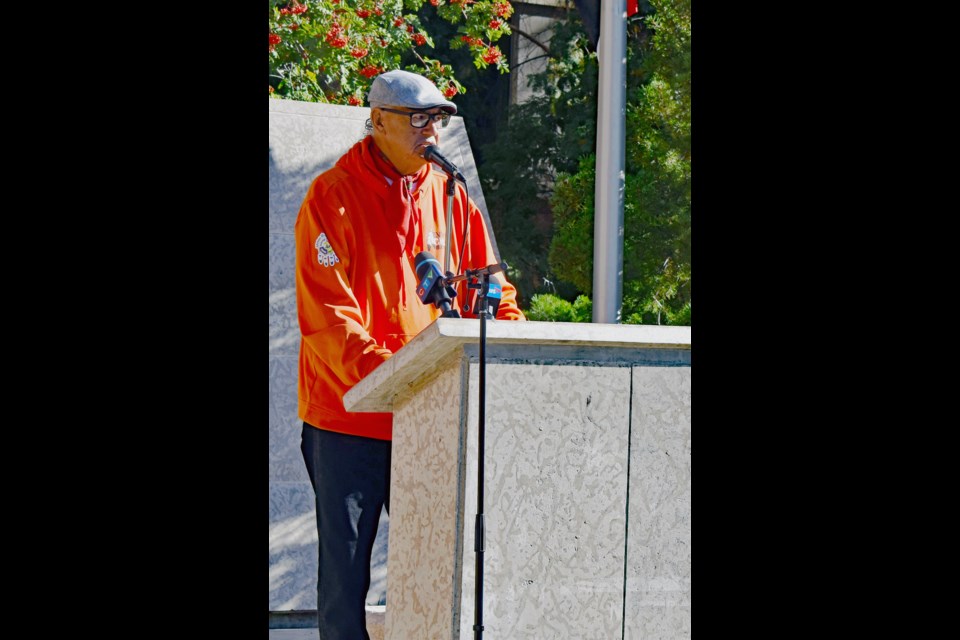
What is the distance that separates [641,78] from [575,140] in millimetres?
1262

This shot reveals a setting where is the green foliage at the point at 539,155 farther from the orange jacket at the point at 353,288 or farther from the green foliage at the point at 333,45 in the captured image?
the orange jacket at the point at 353,288

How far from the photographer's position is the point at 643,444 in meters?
2.96

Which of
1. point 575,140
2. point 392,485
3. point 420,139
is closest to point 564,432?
point 392,485

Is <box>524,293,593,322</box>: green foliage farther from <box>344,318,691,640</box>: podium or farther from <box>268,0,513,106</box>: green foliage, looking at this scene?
<box>344,318,691,640</box>: podium

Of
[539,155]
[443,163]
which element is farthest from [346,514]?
[539,155]

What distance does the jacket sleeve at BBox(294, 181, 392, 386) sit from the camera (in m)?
3.61

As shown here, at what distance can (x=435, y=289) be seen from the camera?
3.36 meters

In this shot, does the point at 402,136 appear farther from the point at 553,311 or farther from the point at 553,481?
the point at 553,311

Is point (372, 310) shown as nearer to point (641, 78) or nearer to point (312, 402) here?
point (312, 402)

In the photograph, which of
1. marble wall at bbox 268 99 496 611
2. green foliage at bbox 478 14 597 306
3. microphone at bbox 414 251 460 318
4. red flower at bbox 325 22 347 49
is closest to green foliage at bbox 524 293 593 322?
green foliage at bbox 478 14 597 306

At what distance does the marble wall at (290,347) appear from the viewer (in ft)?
18.4

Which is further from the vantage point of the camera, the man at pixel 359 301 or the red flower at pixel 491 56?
the red flower at pixel 491 56

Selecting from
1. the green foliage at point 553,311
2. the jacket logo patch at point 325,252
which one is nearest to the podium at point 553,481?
the jacket logo patch at point 325,252

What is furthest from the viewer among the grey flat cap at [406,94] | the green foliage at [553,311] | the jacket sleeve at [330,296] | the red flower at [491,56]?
the green foliage at [553,311]
